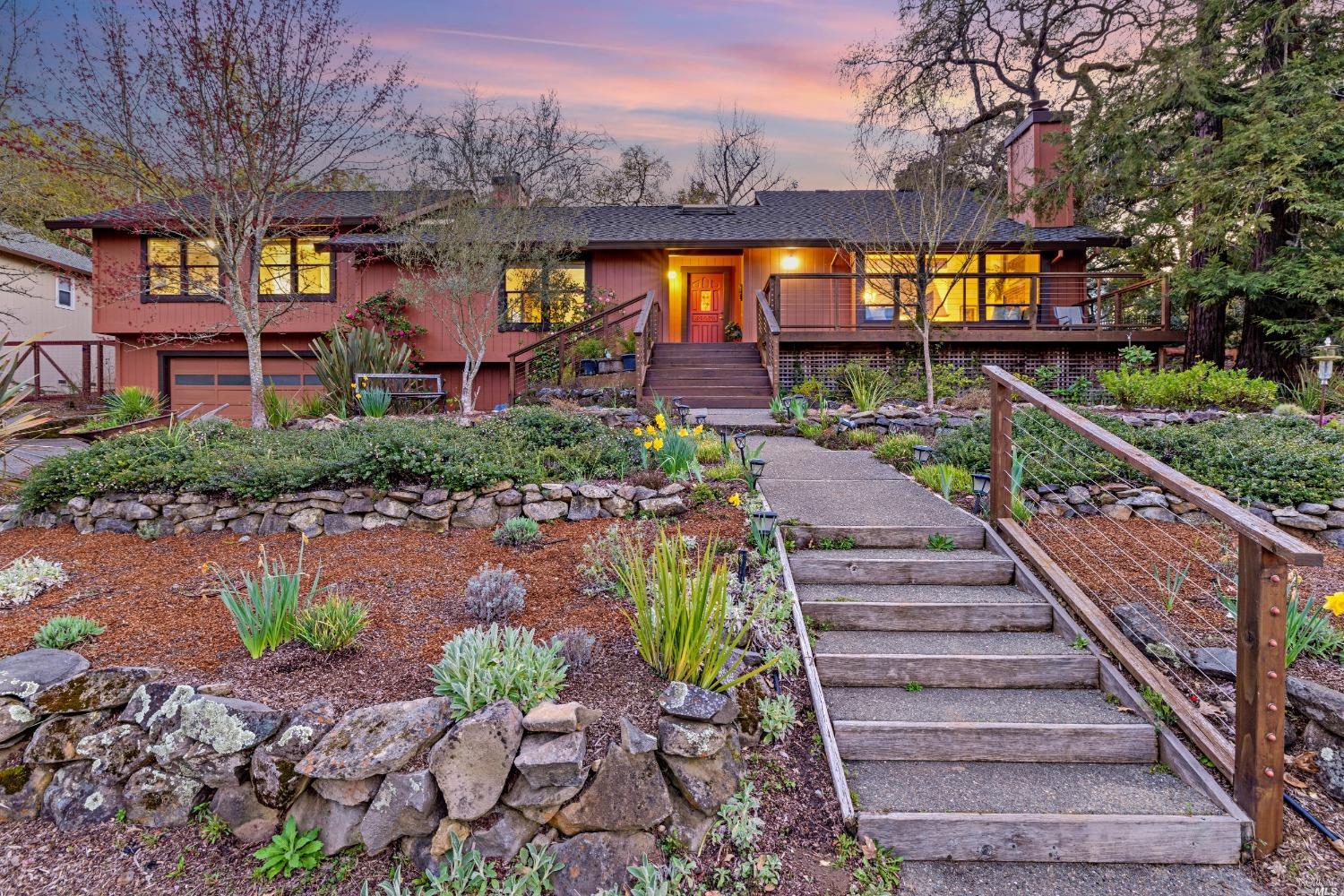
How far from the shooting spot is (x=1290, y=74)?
30.6ft

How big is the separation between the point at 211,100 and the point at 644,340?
6041 mm

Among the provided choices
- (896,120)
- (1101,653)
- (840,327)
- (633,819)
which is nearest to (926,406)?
(840,327)

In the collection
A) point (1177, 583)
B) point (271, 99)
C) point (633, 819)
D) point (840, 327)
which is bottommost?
point (633, 819)

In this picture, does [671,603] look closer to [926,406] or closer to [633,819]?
[633,819]

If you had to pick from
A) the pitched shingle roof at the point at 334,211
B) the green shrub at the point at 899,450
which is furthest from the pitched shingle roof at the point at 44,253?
the green shrub at the point at 899,450

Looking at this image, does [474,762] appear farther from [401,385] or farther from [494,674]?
[401,385]

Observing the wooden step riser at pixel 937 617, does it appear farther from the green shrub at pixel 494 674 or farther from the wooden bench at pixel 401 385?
the wooden bench at pixel 401 385

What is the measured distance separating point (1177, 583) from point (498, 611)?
3621 mm

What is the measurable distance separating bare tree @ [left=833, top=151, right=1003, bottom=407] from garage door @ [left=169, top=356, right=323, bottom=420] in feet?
39.6

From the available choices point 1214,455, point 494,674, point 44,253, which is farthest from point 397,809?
point 44,253

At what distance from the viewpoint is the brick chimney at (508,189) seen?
11.8 metres

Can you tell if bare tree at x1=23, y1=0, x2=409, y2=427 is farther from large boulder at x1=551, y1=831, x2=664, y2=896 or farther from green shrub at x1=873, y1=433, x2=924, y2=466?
large boulder at x1=551, y1=831, x2=664, y2=896

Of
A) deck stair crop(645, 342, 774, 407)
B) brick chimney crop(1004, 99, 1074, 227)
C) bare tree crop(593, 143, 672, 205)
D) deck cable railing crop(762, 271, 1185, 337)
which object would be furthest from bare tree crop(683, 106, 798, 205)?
deck stair crop(645, 342, 774, 407)

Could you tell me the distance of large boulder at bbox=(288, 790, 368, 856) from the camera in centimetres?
214
